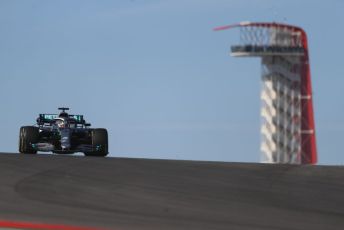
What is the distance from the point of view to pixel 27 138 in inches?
832

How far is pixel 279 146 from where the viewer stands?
78.2m

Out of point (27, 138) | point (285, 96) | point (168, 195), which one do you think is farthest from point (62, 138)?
point (285, 96)

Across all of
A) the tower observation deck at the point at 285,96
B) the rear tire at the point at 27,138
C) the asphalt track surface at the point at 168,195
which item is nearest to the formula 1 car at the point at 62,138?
the rear tire at the point at 27,138

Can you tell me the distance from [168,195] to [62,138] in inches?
421

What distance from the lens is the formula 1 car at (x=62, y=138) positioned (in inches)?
835

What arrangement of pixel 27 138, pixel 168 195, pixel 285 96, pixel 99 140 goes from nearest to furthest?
pixel 168 195
pixel 27 138
pixel 99 140
pixel 285 96

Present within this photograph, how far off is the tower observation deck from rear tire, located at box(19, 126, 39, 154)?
57.6 metres

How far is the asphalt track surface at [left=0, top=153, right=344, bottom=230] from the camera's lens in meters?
9.89

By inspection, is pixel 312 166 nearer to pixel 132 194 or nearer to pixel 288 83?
pixel 132 194

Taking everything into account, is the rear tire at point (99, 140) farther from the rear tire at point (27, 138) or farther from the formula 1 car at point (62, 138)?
the rear tire at point (27, 138)

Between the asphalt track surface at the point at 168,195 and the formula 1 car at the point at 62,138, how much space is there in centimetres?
624

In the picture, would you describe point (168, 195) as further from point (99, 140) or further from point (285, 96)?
point (285, 96)

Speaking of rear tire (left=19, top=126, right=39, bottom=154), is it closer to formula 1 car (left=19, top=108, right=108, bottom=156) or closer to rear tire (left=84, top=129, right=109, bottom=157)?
formula 1 car (left=19, top=108, right=108, bottom=156)

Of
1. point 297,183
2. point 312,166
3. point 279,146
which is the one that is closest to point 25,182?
point 297,183
